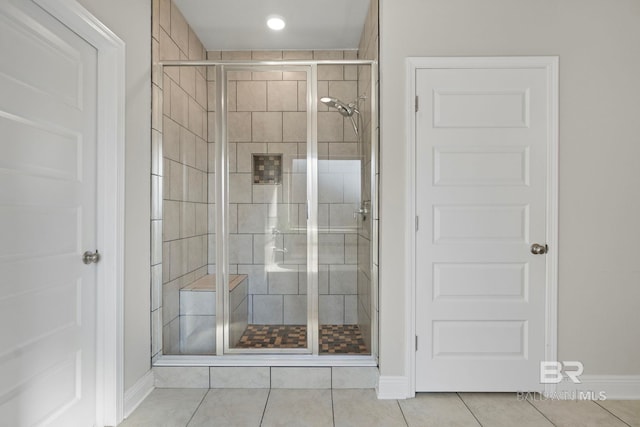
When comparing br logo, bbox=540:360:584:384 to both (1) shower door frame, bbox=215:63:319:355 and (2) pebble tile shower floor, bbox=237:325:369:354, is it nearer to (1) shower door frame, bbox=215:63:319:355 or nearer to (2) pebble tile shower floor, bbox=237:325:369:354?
(2) pebble tile shower floor, bbox=237:325:369:354

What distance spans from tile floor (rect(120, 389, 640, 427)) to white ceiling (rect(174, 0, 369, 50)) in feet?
8.80

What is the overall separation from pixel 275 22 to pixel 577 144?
7.69ft

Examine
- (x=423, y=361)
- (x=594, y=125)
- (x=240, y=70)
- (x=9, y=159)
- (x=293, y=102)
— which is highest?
(x=240, y=70)

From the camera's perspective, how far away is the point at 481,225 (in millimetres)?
2221

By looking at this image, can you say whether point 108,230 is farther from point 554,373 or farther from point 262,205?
point 554,373

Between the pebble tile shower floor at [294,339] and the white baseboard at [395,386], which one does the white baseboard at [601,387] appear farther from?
the pebble tile shower floor at [294,339]

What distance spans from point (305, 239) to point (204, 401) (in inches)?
44.8

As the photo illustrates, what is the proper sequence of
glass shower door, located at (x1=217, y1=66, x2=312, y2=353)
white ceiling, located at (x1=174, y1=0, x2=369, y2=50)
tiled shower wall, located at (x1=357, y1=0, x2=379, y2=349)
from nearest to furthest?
1. tiled shower wall, located at (x1=357, y1=0, x2=379, y2=349)
2. glass shower door, located at (x1=217, y1=66, x2=312, y2=353)
3. white ceiling, located at (x1=174, y1=0, x2=369, y2=50)

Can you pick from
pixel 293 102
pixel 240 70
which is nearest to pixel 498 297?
pixel 293 102

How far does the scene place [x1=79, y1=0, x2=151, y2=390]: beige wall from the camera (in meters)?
2.03

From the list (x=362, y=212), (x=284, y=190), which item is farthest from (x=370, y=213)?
(x=284, y=190)

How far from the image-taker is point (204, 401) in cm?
214

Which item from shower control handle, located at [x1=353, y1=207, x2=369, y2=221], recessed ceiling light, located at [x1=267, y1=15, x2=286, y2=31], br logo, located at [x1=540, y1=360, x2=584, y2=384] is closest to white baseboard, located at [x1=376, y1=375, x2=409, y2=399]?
br logo, located at [x1=540, y1=360, x2=584, y2=384]

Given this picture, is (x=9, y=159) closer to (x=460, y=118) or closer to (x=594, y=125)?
(x=460, y=118)
